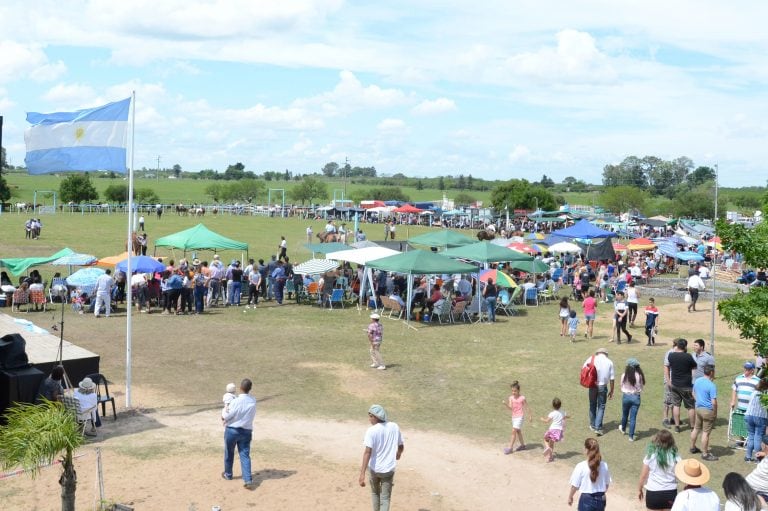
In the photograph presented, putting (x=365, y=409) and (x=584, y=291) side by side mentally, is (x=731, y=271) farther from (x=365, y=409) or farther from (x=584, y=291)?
(x=365, y=409)

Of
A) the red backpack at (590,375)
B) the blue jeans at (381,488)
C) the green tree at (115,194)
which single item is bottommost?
the blue jeans at (381,488)

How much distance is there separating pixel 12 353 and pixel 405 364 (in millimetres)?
8216

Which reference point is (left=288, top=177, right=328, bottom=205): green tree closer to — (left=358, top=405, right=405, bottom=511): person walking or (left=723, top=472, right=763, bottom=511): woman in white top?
(left=358, top=405, right=405, bottom=511): person walking

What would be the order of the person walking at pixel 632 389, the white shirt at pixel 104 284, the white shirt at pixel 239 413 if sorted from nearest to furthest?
the white shirt at pixel 239 413
the person walking at pixel 632 389
the white shirt at pixel 104 284

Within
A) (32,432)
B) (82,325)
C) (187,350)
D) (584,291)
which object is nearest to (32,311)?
(82,325)

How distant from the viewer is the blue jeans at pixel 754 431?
1132cm

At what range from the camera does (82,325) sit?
20.2m

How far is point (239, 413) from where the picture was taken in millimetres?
9828

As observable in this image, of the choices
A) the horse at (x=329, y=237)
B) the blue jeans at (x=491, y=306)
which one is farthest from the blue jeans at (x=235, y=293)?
the horse at (x=329, y=237)

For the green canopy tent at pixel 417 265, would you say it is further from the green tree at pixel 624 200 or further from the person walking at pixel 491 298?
the green tree at pixel 624 200

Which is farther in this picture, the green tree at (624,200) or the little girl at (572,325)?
the green tree at (624,200)

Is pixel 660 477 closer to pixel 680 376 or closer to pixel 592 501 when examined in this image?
pixel 592 501

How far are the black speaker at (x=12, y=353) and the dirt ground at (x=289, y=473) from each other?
1.61 m

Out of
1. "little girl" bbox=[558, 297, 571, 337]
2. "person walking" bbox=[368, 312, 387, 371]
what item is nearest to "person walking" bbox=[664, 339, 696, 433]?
"person walking" bbox=[368, 312, 387, 371]
